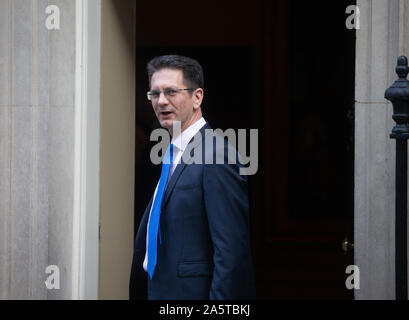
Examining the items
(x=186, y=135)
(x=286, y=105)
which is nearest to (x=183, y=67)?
(x=186, y=135)

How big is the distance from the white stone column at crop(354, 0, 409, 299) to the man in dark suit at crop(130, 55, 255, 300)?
0.88 metres

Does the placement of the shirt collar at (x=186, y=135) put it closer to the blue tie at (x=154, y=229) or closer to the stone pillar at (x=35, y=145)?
the blue tie at (x=154, y=229)

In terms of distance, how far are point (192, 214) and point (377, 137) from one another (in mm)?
1258

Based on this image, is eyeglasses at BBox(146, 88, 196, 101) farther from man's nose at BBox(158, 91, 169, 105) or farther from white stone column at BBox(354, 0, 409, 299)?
white stone column at BBox(354, 0, 409, 299)

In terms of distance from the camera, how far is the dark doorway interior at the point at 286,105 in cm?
712

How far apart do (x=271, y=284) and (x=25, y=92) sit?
13.7ft

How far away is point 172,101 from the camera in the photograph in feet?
10.7

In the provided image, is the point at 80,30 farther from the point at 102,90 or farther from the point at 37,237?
the point at 37,237

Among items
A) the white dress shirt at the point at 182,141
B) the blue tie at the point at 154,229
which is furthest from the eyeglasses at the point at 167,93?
the blue tie at the point at 154,229

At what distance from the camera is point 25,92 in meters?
3.88

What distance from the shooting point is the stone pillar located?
3859 mm

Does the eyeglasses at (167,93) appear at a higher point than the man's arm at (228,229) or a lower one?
higher

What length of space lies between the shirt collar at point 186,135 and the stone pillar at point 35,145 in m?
0.88

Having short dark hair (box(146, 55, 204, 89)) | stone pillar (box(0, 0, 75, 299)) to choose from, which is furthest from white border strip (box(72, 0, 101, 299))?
short dark hair (box(146, 55, 204, 89))
